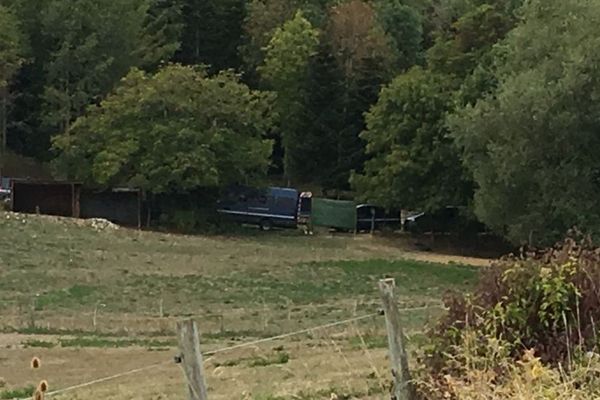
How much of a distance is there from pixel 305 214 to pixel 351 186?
9.35 feet

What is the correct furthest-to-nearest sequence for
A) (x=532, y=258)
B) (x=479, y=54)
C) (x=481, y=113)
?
(x=479, y=54) → (x=481, y=113) → (x=532, y=258)

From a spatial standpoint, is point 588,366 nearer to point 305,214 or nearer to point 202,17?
point 305,214

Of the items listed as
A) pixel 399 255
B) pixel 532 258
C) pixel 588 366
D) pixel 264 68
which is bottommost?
pixel 399 255

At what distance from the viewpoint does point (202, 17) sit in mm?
67312

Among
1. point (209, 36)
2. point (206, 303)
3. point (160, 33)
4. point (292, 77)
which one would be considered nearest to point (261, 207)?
point (292, 77)

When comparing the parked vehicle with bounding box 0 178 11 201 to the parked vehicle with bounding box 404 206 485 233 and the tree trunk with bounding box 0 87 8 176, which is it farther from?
the parked vehicle with bounding box 404 206 485 233

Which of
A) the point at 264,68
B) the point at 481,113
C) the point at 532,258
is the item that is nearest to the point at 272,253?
the point at 481,113

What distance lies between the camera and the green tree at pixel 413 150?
50281mm

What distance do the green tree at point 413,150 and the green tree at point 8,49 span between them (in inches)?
786

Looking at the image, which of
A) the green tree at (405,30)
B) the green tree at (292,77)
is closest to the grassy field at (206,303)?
the green tree at (292,77)

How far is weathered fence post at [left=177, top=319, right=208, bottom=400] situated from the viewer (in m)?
5.05

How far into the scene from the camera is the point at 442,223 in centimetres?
5422

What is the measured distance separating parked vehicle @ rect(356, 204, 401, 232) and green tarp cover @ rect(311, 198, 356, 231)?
35 centimetres

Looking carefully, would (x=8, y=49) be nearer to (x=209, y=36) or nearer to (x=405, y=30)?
(x=209, y=36)
